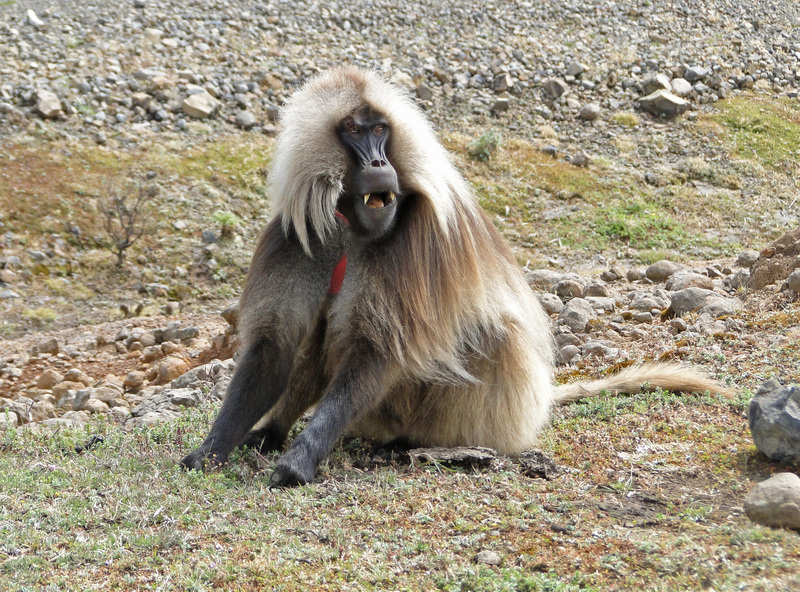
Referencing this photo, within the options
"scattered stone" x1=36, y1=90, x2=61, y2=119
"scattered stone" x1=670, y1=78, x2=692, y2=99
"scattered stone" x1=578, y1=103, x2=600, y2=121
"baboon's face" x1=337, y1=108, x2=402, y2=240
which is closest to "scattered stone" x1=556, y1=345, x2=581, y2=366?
"baboon's face" x1=337, y1=108, x2=402, y2=240

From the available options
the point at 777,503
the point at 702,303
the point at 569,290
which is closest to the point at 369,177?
the point at 777,503

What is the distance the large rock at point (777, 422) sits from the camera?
352cm

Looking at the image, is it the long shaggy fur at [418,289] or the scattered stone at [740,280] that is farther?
the scattered stone at [740,280]

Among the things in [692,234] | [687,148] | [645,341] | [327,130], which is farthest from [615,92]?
[327,130]

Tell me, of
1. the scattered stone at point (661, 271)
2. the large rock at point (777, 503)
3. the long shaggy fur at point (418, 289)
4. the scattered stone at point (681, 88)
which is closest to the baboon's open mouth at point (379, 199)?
the long shaggy fur at point (418, 289)

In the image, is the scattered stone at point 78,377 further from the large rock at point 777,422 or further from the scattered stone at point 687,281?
the large rock at point 777,422

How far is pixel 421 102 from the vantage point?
1385 cm

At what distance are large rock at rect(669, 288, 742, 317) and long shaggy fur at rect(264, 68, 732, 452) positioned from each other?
2485mm

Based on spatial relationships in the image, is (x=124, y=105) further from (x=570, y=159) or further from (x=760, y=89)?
(x=760, y=89)

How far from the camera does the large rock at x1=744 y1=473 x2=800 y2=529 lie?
291 centimetres

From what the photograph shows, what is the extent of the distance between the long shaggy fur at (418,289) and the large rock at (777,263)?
3.28 meters

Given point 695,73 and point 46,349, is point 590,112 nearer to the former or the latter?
point 695,73

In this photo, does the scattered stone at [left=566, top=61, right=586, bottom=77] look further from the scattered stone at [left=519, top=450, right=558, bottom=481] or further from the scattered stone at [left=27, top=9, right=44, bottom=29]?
the scattered stone at [left=519, top=450, right=558, bottom=481]

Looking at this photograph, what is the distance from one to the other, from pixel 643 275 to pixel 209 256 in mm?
5658
